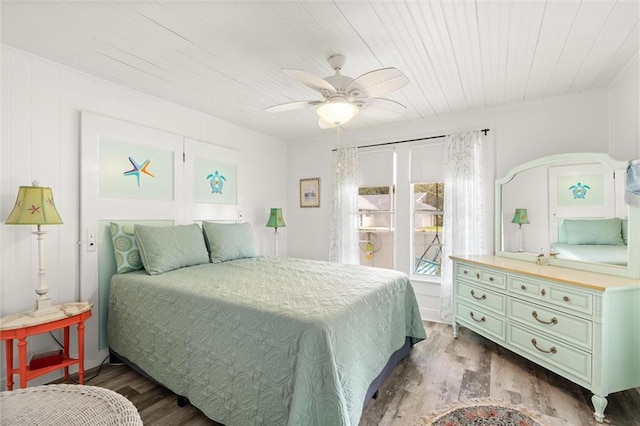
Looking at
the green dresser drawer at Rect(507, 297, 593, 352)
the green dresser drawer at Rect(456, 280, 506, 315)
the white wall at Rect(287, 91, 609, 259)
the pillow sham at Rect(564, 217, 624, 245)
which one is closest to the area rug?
the green dresser drawer at Rect(507, 297, 593, 352)

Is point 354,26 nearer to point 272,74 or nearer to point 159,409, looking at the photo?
point 272,74

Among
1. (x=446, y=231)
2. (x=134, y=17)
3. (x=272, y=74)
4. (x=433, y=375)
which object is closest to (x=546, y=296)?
(x=433, y=375)

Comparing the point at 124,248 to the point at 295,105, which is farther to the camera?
the point at 124,248

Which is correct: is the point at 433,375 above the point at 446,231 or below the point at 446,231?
below

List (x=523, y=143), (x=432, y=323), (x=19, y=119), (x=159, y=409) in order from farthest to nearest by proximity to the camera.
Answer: (x=432, y=323), (x=523, y=143), (x=19, y=119), (x=159, y=409)

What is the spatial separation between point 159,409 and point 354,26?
277cm

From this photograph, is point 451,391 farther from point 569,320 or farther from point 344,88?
point 344,88

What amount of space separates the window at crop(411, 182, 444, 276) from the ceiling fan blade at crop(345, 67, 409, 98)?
210 cm

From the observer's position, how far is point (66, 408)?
890 millimetres

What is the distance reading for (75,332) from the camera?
2408 millimetres

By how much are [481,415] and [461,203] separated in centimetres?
220

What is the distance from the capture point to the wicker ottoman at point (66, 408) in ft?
2.76

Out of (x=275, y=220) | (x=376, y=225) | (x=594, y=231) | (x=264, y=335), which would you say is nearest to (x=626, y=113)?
(x=594, y=231)

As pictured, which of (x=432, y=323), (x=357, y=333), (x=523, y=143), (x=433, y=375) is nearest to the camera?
(x=357, y=333)
